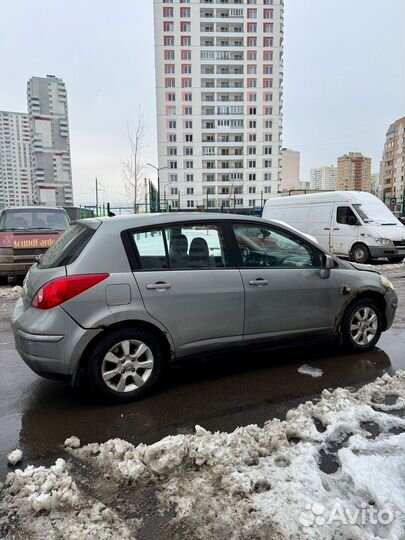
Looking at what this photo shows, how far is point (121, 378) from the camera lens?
3547 millimetres

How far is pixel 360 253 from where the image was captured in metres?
13.6

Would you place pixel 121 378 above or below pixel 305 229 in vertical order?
below

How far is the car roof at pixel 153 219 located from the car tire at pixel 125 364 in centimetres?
98

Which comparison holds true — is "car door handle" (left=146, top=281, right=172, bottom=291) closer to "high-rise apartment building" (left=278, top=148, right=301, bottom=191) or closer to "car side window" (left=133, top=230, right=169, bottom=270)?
"car side window" (left=133, top=230, right=169, bottom=270)

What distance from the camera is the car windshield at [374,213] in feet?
44.5

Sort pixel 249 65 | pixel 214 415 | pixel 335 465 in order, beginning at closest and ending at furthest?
pixel 335 465 < pixel 214 415 < pixel 249 65

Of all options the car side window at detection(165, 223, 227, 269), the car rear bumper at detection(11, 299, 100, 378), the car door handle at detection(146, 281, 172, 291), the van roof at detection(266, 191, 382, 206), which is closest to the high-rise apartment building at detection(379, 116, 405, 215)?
the van roof at detection(266, 191, 382, 206)

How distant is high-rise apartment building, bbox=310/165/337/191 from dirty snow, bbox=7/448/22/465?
390 ft

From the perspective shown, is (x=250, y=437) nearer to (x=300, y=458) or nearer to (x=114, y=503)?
(x=300, y=458)

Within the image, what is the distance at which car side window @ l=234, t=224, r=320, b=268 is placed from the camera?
415cm

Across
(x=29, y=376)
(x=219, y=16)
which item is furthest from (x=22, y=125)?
(x=29, y=376)

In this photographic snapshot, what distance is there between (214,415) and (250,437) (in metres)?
0.52

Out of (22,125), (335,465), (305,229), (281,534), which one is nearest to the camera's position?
(281,534)

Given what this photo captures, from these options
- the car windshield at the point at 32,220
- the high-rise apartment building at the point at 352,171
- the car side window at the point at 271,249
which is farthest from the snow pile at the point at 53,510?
the high-rise apartment building at the point at 352,171
